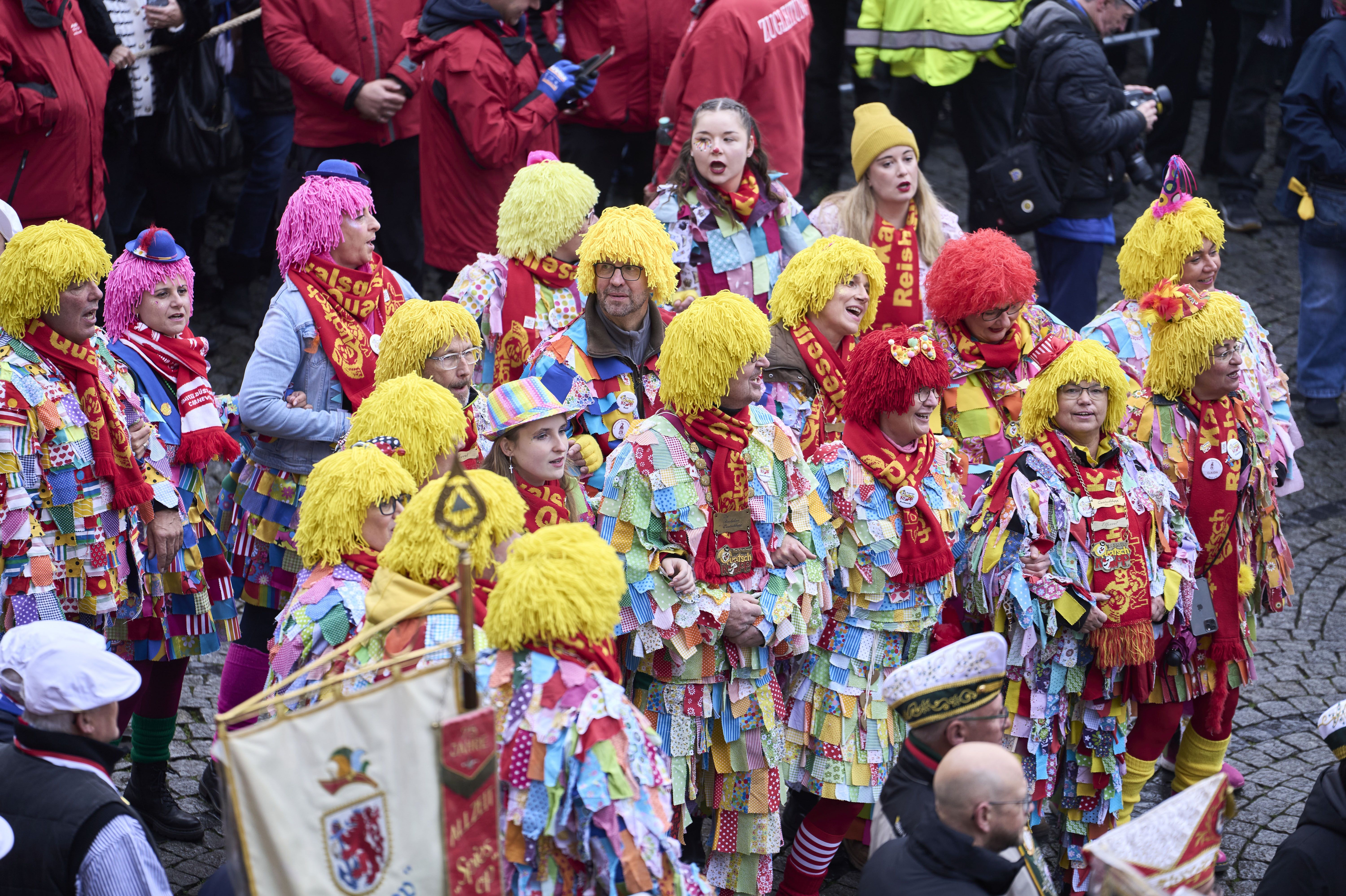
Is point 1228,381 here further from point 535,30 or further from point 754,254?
point 535,30

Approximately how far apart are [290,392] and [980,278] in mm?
2913

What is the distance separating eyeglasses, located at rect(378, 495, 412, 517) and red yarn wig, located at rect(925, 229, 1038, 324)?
2.70m

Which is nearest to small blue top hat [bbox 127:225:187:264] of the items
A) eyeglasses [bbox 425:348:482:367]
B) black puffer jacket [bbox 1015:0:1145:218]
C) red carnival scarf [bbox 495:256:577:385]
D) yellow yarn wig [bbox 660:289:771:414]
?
eyeglasses [bbox 425:348:482:367]

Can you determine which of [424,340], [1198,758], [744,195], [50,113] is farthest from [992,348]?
[50,113]

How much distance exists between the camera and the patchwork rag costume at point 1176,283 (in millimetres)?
6434

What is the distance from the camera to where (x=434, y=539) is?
13.7 feet

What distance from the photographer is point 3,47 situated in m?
6.77

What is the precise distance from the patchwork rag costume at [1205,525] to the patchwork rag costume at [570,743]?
2.63 metres

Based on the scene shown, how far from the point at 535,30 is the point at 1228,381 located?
16.3 feet

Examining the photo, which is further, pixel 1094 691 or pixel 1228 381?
pixel 1228 381

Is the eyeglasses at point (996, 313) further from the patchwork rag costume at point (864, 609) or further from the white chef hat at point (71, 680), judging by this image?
the white chef hat at point (71, 680)

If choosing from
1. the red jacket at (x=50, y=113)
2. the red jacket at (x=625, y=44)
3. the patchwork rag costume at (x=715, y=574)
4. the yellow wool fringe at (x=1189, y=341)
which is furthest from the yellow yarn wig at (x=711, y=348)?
the red jacket at (x=625, y=44)

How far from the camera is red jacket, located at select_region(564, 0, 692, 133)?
8812 millimetres

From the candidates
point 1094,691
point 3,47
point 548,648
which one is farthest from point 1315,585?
point 3,47
